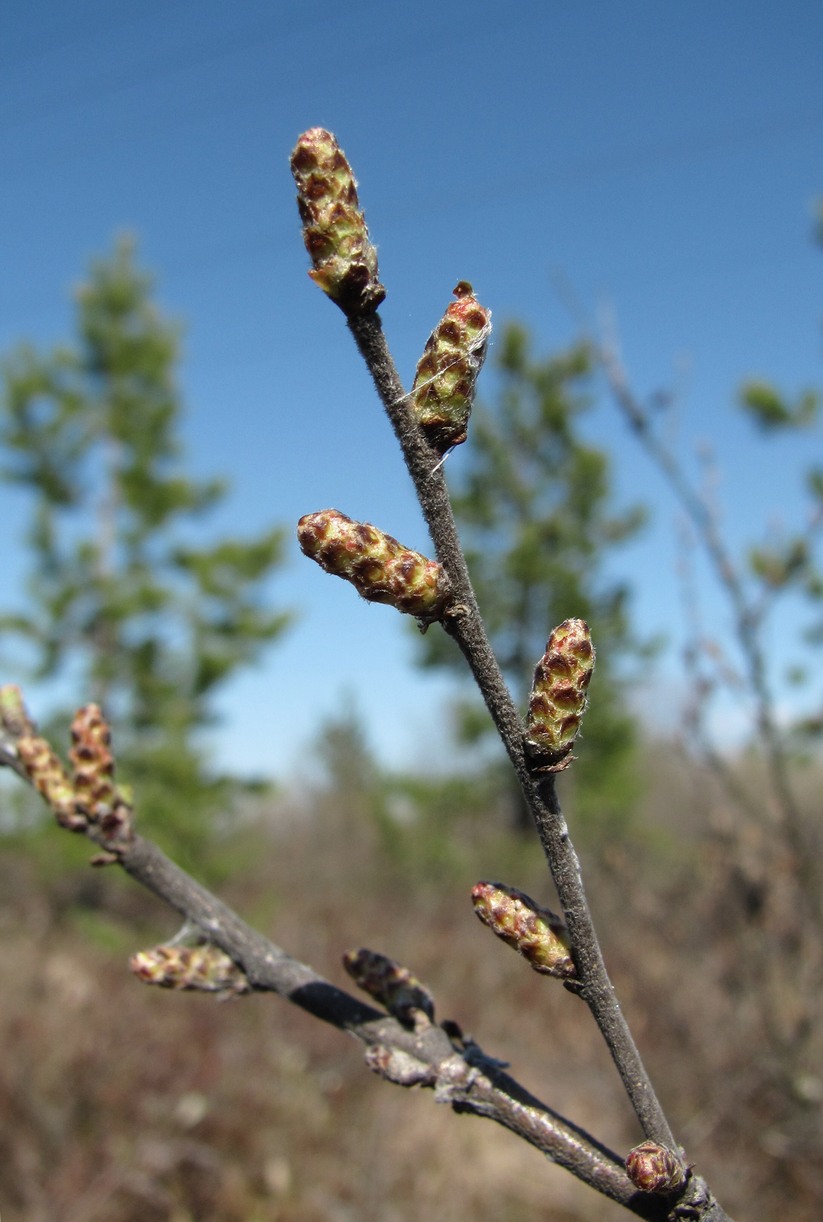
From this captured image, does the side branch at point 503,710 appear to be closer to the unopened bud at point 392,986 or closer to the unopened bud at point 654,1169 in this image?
the unopened bud at point 654,1169

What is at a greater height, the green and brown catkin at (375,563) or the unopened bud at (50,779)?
the green and brown catkin at (375,563)

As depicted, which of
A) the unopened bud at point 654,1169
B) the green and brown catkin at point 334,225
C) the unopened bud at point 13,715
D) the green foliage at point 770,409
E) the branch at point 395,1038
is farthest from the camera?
the green foliage at point 770,409

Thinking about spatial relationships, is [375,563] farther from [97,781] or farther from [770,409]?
[770,409]

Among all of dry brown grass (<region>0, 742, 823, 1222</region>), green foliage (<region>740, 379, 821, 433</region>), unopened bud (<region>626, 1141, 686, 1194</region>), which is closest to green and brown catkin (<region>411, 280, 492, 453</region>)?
unopened bud (<region>626, 1141, 686, 1194</region>)

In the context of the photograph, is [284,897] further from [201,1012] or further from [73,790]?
[73,790]

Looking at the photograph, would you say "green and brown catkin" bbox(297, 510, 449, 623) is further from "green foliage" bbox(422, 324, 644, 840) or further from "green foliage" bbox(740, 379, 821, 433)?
"green foliage" bbox(422, 324, 644, 840)

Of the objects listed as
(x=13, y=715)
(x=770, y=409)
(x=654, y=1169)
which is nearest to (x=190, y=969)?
(x=13, y=715)

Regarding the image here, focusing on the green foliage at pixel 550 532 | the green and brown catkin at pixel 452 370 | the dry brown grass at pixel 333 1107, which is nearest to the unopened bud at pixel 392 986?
the green and brown catkin at pixel 452 370
